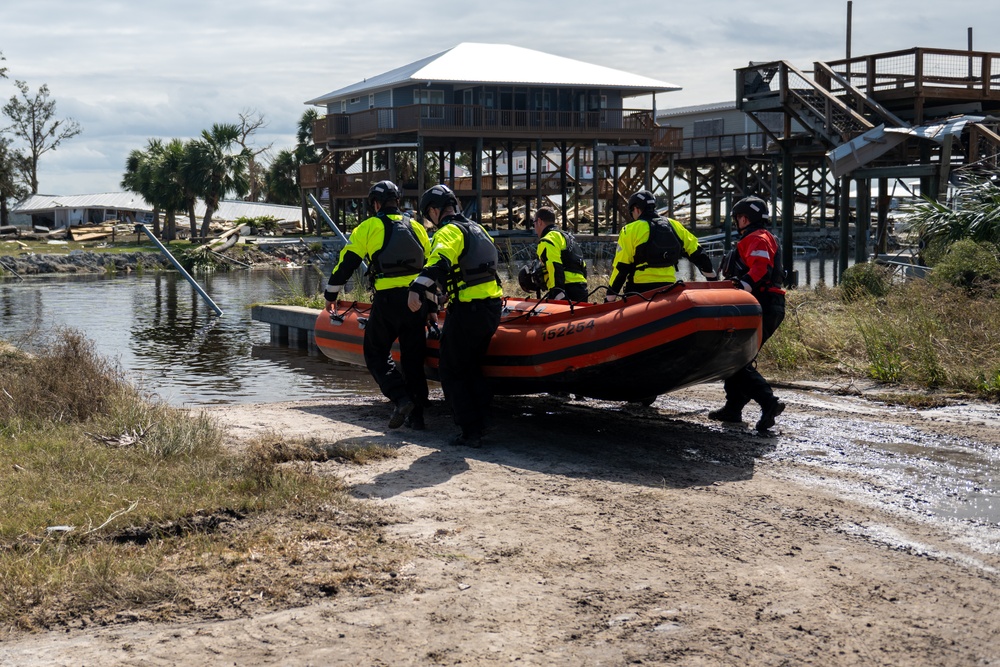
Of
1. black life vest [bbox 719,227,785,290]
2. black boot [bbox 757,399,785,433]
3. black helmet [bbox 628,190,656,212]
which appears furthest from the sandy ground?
black helmet [bbox 628,190,656,212]

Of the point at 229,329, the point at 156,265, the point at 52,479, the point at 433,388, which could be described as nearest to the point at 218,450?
the point at 52,479

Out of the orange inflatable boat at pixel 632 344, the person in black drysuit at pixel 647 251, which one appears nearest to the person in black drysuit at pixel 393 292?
the orange inflatable boat at pixel 632 344

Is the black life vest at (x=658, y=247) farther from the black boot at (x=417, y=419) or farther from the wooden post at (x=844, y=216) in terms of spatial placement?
the wooden post at (x=844, y=216)

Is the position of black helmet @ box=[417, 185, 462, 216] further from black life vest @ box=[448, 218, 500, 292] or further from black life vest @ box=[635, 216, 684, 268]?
black life vest @ box=[635, 216, 684, 268]

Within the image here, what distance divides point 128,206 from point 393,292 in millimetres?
65336

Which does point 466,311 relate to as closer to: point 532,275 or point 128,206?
point 532,275

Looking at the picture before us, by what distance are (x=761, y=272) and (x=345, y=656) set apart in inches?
212

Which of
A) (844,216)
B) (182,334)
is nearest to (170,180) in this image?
(182,334)

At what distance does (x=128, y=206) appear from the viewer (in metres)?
69.6

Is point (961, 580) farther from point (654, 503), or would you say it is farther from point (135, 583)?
point (135, 583)

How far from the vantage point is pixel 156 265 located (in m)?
44.3

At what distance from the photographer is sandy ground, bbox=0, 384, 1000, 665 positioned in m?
4.19

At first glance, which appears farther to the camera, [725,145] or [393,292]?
[725,145]

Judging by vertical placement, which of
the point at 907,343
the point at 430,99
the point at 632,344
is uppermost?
the point at 430,99
